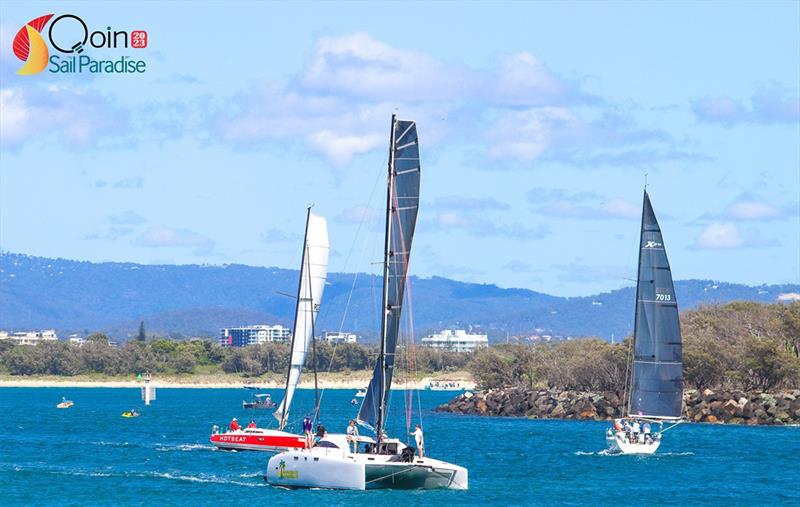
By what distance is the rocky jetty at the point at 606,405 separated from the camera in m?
111

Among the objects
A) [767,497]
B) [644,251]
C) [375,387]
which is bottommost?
[767,497]

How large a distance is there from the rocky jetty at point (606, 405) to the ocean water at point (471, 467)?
4.35 meters

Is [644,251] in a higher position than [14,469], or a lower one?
higher

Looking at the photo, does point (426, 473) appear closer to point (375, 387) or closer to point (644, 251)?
point (375, 387)

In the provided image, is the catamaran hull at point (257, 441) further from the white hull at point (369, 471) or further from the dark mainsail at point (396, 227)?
the dark mainsail at point (396, 227)

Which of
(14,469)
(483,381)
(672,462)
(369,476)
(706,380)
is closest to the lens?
(369,476)

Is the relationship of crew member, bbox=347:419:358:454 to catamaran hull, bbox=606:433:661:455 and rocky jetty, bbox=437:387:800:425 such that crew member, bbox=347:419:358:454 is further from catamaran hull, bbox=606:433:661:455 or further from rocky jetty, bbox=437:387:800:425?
rocky jetty, bbox=437:387:800:425

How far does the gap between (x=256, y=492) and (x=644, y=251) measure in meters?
31.4

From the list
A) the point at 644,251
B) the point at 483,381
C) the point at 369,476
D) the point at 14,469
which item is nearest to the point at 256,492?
the point at 369,476

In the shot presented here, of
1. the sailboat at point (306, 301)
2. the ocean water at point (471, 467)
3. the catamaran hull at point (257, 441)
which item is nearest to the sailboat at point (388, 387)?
the ocean water at point (471, 467)

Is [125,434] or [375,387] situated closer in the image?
[375,387]

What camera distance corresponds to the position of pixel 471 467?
75750mm

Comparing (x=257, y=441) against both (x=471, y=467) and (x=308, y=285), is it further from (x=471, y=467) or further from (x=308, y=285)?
(x=471, y=467)

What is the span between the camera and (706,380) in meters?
124
